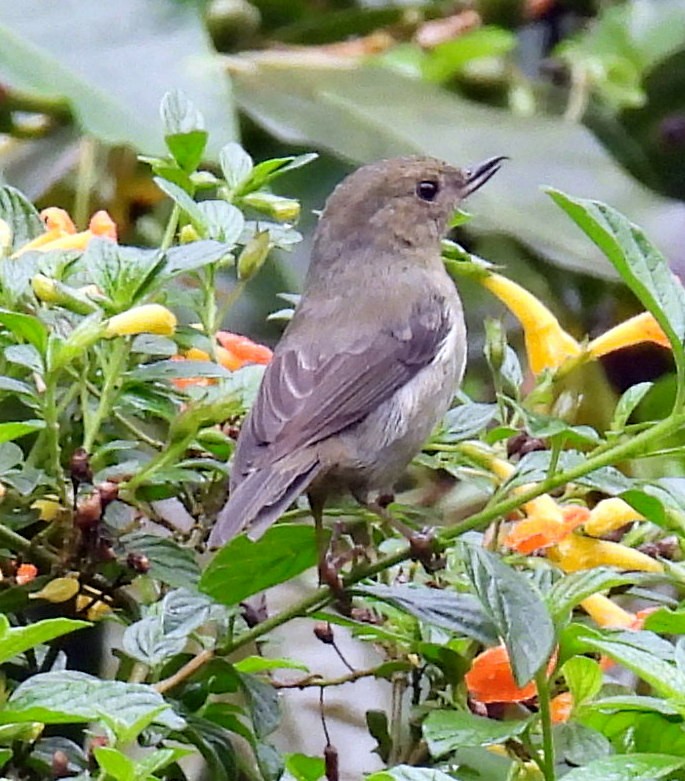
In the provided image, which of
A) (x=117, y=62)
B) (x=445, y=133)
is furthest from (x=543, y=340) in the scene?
(x=445, y=133)

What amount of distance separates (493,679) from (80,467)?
0.28 metres

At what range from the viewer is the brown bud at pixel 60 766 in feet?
2.93

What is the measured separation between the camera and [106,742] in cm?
91

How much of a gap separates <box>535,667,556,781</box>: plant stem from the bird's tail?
22 cm

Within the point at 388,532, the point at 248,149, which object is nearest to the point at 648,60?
the point at 248,149

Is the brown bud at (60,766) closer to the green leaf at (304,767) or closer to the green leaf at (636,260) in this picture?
the green leaf at (304,767)

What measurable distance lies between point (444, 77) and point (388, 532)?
1605mm

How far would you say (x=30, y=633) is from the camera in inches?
30.7

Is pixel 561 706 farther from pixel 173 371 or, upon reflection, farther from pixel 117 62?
pixel 117 62

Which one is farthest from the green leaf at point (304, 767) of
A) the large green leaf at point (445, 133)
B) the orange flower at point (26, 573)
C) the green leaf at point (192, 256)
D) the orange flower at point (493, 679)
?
the large green leaf at point (445, 133)

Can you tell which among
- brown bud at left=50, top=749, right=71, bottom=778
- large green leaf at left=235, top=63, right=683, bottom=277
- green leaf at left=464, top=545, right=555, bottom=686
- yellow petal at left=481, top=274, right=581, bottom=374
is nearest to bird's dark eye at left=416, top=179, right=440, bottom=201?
large green leaf at left=235, top=63, right=683, bottom=277

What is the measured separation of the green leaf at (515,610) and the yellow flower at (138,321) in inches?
9.2

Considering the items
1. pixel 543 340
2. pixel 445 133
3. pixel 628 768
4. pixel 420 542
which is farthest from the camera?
pixel 445 133

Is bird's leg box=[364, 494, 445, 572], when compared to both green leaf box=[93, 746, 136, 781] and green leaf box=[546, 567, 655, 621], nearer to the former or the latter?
green leaf box=[546, 567, 655, 621]
